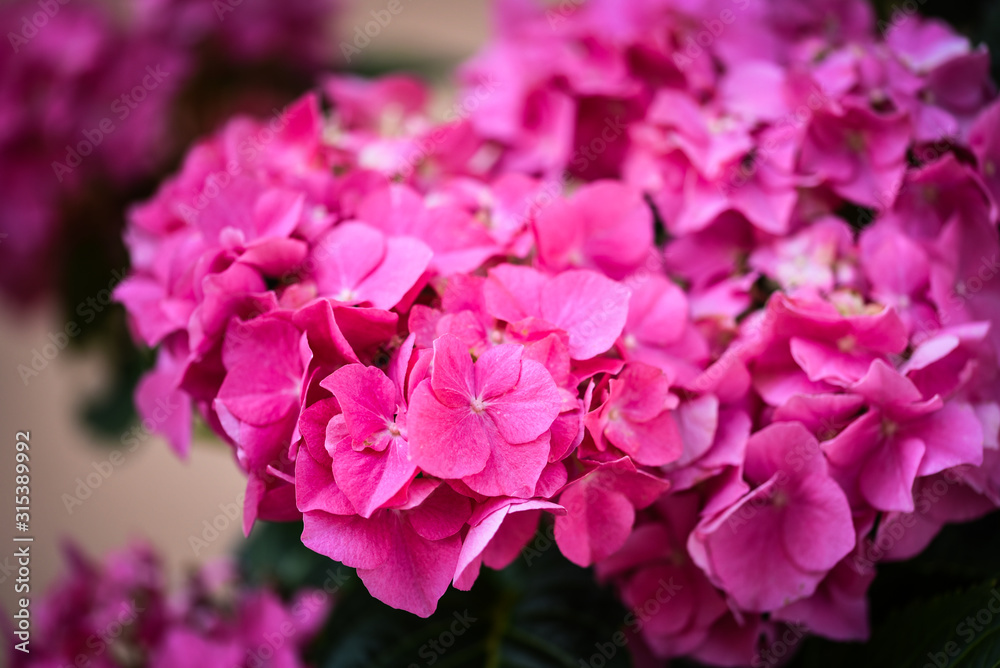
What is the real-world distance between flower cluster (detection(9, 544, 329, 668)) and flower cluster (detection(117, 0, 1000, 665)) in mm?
214

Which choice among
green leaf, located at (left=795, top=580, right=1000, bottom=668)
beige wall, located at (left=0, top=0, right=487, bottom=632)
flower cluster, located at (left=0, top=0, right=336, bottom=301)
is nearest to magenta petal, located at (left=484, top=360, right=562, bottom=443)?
green leaf, located at (left=795, top=580, right=1000, bottom=668)

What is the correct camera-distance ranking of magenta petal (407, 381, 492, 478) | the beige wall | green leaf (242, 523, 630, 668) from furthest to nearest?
the beige wall < green leaf (242, 523, 630, 668) < magenta petal (407, 381, 492, 478)

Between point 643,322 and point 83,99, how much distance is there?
650 millimetres

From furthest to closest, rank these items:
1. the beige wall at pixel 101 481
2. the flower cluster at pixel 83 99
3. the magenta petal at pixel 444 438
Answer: the beige wall at pixel 101 481 → the flower cluster at pixel 83 99 → the magenta petal at pixel 444 438

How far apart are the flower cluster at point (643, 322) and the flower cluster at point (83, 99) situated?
0.30 metres

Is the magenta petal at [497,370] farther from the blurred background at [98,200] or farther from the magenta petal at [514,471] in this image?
the blurred background at [98,200]

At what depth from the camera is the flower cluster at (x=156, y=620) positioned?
58 centimetres

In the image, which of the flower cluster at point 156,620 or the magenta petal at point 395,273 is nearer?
the magenta petal at point 395,273

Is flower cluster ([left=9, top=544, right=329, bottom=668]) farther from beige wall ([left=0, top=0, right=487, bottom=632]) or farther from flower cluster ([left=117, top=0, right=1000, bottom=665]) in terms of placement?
beige wall ([left=0, top=0, right=487, bottom=632])

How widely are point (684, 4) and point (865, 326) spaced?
302 mm

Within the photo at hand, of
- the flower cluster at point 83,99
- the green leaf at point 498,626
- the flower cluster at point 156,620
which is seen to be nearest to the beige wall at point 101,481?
the flower cluster at point 83,99

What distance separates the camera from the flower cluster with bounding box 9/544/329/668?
582 millimetres

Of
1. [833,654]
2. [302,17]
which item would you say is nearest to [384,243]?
[833,654]

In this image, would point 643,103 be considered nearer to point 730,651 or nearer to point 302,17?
point 730,651
